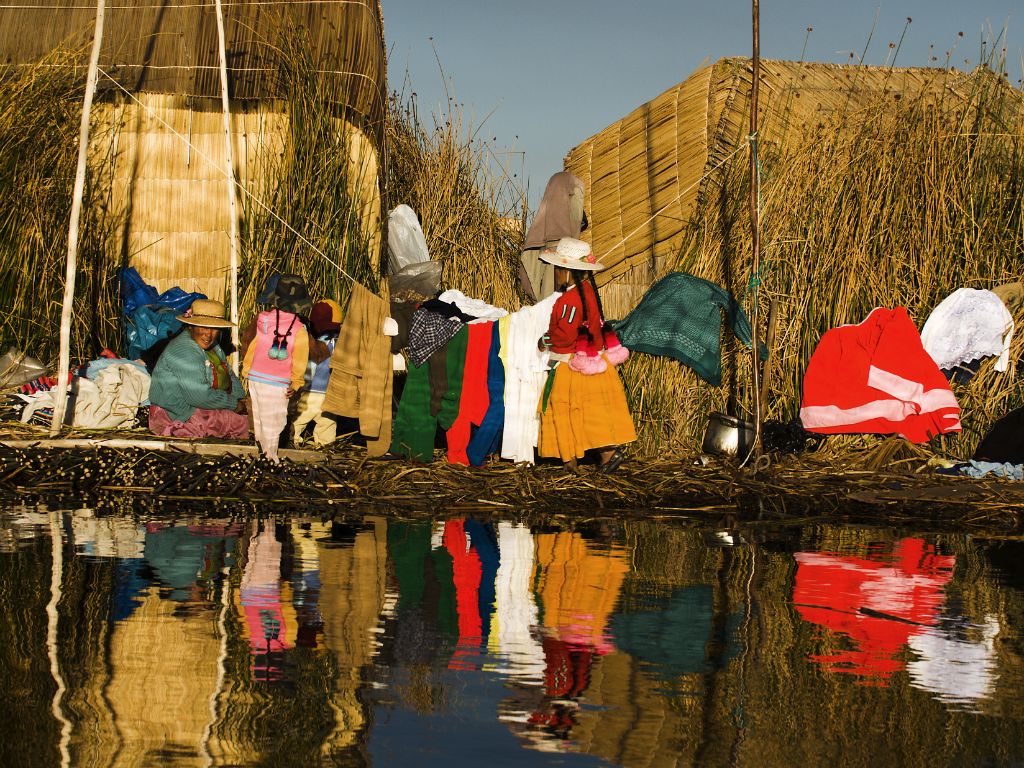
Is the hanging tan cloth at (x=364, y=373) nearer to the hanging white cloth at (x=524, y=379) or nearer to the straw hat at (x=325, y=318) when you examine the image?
the straw hat at (x=325, y=318)

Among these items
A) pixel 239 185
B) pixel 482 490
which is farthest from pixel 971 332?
pixel 239 185

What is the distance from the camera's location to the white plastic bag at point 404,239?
41.8 ft

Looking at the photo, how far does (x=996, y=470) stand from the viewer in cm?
971

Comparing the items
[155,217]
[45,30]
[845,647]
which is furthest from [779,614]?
[45,30]

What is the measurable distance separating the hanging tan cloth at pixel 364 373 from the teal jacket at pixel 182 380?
0.87m

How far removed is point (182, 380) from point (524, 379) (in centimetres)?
242

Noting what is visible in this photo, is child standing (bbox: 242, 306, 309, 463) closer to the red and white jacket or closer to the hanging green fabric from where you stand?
the hanging green fabric

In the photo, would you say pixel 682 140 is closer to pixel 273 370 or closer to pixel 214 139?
pixel 214 139

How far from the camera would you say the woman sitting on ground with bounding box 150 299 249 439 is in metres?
10.3

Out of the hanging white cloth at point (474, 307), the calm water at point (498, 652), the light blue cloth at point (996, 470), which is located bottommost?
the calm water at point (498, 652)

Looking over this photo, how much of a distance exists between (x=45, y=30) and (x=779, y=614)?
10400 millimetres

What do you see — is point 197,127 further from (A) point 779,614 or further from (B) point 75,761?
(B) point 75,761

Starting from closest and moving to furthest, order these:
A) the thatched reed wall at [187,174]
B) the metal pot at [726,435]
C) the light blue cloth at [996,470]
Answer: the light blue cloth at [996,470] → the metal pot at [726,435] → the thatched reed wall at [187,174]

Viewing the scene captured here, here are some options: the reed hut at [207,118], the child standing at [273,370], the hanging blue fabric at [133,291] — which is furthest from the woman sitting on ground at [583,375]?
the hanging blue fabric at [133,291]
